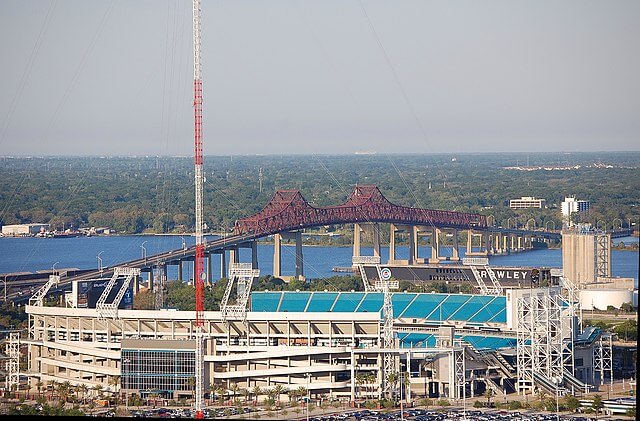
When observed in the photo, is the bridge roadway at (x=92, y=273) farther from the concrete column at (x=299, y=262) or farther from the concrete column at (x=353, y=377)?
the concrete column at (x=353, y=377)

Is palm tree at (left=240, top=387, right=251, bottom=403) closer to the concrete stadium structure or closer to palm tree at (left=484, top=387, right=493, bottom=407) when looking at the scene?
the concrete stadium structure

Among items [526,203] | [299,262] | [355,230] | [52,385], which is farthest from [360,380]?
[526,203]

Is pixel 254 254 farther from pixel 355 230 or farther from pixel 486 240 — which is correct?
pixel 486 240

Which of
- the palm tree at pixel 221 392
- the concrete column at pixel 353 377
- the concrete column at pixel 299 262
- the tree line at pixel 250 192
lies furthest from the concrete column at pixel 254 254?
the concrete column at pixel 353 377

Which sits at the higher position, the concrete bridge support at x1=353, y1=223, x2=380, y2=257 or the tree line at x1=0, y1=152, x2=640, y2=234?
the tree line at x1=0, y1=152, x2=640, y2=234

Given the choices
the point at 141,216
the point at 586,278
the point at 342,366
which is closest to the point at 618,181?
the point at 141,216

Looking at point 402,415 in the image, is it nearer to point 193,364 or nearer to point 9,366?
point 193,364

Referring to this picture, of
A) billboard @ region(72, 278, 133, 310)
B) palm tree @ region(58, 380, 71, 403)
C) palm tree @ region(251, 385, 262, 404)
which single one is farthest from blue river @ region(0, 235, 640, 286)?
palm tree @ region(58, 380, 71, 403)
